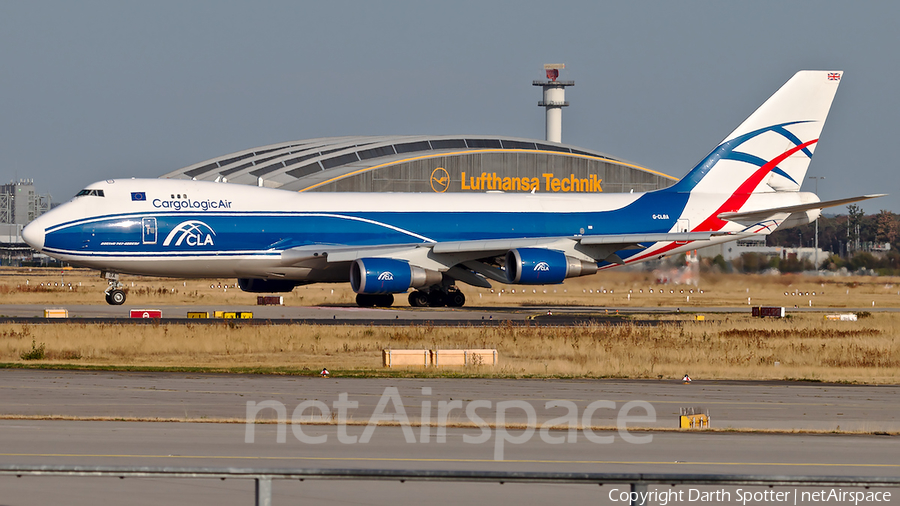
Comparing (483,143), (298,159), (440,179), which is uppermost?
(483,143)

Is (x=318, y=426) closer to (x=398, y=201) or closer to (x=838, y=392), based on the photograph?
(x=838, y=392)

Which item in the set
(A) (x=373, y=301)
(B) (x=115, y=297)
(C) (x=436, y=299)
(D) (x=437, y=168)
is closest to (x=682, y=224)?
(C) (x=436, y=299)

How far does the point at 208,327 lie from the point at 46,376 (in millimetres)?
9201

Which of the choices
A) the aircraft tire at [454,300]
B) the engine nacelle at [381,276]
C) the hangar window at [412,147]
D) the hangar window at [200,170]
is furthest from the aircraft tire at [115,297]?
the hangar window at [200,170]

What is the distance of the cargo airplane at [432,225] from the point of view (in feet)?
129

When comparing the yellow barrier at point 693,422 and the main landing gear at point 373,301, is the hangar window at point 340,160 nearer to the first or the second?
the main landing gear at point 373,301

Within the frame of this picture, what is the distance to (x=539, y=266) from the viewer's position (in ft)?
133

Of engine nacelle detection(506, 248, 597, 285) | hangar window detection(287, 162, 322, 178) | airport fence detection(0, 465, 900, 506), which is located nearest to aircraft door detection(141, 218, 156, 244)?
engine nacelle detection(506, 248, 597, 285)

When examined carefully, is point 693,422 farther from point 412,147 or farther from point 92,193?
point 412,147

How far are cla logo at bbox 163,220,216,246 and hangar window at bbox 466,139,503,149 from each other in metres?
49.7

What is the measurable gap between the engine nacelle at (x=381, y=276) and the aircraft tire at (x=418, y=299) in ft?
12.4

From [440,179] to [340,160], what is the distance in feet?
29.0

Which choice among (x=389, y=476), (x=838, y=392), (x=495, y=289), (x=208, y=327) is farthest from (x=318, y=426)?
(x=495, y=289)

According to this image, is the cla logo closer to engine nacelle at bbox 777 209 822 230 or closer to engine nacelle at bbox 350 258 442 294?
engine nacelle at bbox 350 258 442 294
